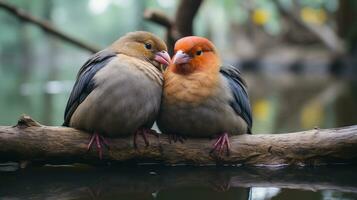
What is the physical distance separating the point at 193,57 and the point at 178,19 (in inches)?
65.9

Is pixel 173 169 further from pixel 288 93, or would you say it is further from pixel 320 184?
pixel 288 93

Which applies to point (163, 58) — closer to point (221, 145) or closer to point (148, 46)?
point (148, 46)

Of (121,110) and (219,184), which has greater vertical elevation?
(121,110)

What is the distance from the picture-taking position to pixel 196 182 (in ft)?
8.54

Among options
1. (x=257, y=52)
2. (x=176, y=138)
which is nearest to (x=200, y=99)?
(x=176, y=138)

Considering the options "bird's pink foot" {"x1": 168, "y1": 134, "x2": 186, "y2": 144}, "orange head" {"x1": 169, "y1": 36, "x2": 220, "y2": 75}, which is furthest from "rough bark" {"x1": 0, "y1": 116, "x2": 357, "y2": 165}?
"orange head" {"x1": 169, "y1": 36, "x2": 220, "y2": 75}

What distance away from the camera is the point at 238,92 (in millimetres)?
3070

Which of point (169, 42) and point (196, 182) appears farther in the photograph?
point (169, 42)

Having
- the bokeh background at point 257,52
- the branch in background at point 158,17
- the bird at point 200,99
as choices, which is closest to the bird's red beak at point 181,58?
the bird at point 200,99

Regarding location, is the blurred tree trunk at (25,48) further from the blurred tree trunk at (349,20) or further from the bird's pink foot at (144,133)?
the bird's pink foot at (144,133)

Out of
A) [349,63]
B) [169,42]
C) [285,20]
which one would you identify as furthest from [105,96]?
[285,20]

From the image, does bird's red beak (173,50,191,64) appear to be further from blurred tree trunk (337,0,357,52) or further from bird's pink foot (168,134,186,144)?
blurred tree trunk (337,0,357,52)

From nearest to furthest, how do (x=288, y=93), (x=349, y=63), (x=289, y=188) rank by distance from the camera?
(x=289, y=188), (x=288, y=93), (x=349, y=63)

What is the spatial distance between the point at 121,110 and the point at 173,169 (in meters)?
0.40
